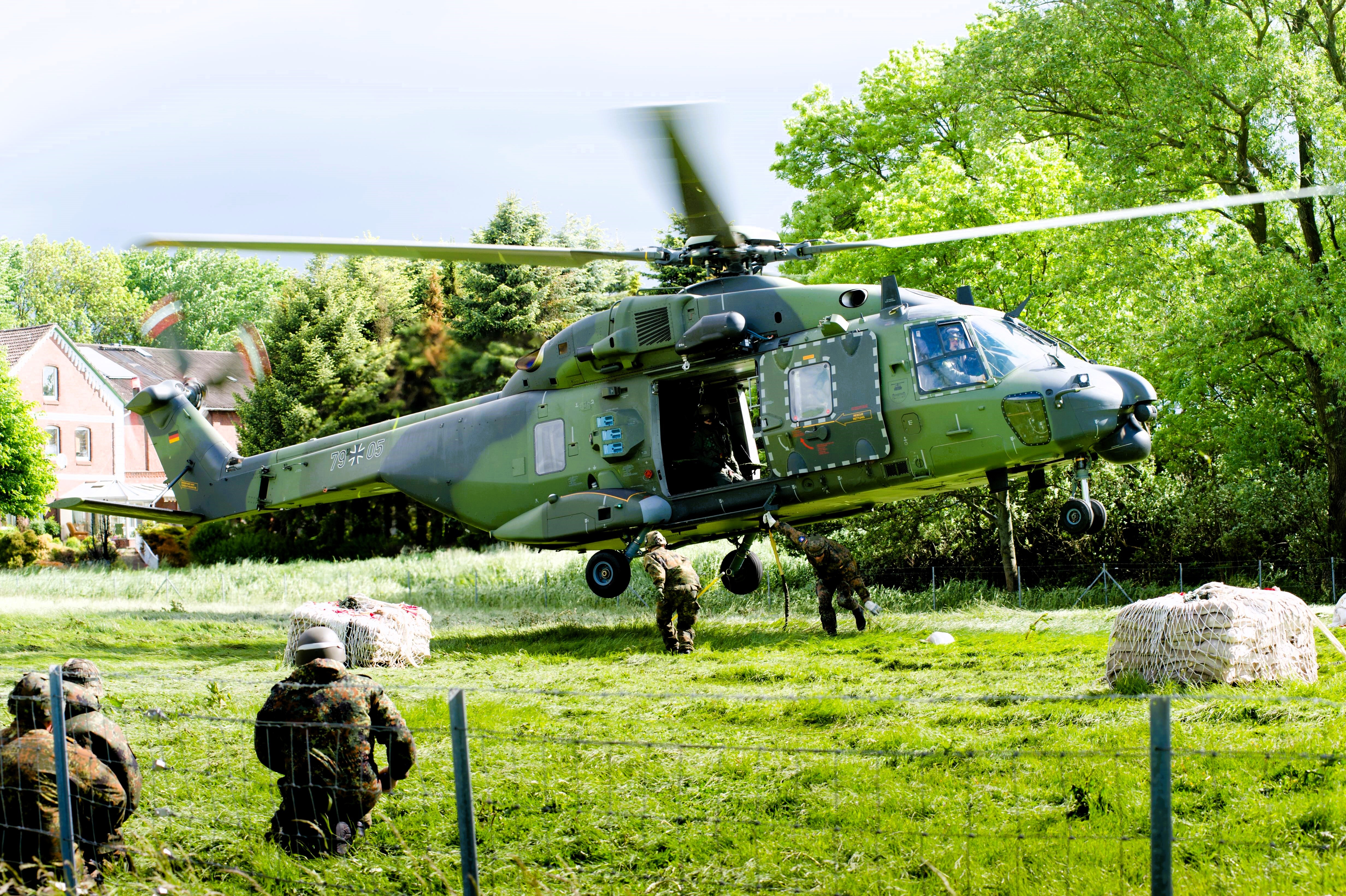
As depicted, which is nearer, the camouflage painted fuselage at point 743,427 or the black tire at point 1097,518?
the black tire at point 1097,518

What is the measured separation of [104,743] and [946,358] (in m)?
9.22

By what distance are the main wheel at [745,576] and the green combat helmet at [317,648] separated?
31.6ft

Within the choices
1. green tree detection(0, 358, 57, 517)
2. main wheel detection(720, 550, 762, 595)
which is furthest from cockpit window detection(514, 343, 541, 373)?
green tree detection(0, 358, 57, 517)

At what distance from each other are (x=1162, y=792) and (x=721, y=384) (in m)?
11.6

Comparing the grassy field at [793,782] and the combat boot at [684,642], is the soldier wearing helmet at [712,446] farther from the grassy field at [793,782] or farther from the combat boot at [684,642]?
the grassy field at [793,782]

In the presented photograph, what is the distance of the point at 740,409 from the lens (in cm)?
1539

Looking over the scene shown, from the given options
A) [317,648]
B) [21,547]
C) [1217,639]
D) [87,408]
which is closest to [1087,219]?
[1217,639]

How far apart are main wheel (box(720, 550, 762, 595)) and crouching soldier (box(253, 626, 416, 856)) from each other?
9.73 m

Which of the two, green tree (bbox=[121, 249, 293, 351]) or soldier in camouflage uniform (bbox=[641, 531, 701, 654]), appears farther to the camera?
green tree (bbox=[121, 249, 293, 351])

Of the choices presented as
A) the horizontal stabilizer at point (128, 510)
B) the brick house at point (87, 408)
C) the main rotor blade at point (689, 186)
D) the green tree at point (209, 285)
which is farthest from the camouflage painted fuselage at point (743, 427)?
the green tree at point (209, 285)

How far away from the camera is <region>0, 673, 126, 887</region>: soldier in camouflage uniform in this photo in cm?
588

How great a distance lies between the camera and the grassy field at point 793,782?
550 centimetres

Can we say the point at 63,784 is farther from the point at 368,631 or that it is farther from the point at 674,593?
the point at 674,593

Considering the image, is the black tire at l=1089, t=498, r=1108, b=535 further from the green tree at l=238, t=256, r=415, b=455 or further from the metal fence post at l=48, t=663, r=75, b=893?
the green tree at l=238, t=256, r=415, b=455
